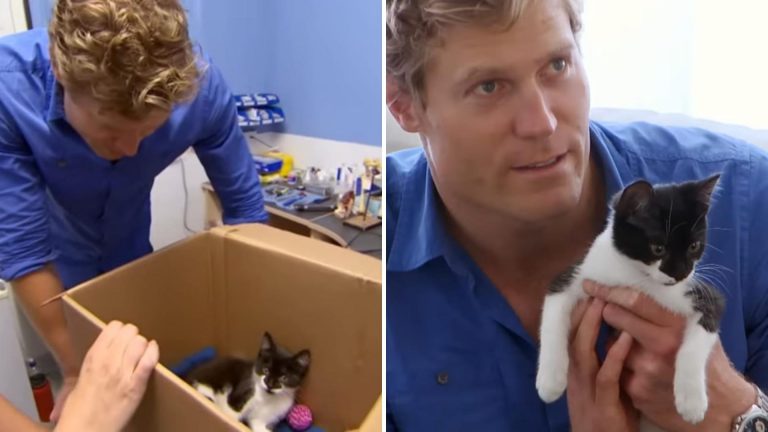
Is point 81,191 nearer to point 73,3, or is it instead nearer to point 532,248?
point 73,3

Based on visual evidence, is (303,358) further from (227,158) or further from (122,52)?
(122,52)

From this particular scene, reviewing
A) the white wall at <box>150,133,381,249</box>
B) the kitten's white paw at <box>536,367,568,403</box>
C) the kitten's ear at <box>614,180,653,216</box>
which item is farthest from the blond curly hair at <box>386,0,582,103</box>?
the white wall at <box>150,133,381,249</box>

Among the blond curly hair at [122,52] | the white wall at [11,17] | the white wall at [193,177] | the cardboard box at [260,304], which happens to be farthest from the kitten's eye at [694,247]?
the white wall at [11,17]

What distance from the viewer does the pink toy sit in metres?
0.96

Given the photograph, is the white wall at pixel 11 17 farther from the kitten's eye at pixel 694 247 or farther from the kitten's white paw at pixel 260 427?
the kitten's eye at pixel 694 247

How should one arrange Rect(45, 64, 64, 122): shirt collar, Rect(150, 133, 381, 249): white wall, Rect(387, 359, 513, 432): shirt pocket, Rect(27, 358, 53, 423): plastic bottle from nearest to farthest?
1. Rect(387, 359, 513, 432): shirt pocket
2. Rect(45, 64, 64, 122): shirt collar
3. Rect(27, 358, 53, 423): plastic bottle
4. Rect(150, 133, 381, 249): white wall

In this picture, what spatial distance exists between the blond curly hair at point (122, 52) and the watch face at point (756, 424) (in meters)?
0.69

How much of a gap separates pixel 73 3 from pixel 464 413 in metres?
0.66

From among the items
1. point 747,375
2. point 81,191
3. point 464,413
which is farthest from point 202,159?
point 747,375

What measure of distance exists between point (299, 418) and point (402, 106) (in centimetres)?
68

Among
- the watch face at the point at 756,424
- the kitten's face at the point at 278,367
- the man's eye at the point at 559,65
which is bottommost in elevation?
the kitten's face at the point at 278,367

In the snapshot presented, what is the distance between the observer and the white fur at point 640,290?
388mm

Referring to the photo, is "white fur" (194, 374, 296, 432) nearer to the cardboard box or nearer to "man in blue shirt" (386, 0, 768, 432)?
the cardboard box

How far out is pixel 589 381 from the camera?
423 millimetres
